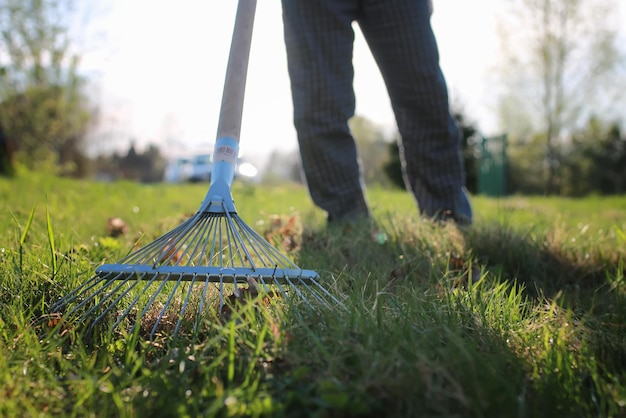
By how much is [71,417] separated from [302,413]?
14.0 inches

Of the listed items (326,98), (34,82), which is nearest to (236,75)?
(326,98)

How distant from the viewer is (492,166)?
39.4 ft

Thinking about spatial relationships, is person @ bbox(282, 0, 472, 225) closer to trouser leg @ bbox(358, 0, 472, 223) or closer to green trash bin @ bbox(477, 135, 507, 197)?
trouser leg @ bbox(358, 0, 472, 223)

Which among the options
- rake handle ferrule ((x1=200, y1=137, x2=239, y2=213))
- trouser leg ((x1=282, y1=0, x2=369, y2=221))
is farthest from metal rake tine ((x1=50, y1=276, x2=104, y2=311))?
trouser leg ((x1=282, y1=0, x2=369, y2=221))

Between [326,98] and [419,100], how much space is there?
1.37ft

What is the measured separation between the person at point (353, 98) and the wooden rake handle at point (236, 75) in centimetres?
49

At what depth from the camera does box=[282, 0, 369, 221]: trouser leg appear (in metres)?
2.19

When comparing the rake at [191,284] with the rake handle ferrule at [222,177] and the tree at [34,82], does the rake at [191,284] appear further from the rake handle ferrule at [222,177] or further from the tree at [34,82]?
the tree at [34,82]

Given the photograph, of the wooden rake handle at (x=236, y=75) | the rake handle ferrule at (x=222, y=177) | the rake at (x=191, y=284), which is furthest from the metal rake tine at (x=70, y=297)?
the wooden rake handle at (x=236, y=75)

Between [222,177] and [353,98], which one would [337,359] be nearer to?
[222,177]

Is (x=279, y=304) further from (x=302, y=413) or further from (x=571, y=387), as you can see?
(x=571, y=387)

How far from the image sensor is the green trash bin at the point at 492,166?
11.8 metres

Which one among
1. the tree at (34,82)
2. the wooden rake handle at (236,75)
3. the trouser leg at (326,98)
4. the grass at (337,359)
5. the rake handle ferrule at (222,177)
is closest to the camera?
the grass at (337,359)

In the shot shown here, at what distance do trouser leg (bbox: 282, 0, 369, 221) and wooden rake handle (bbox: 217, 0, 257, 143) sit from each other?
1.61 feet
